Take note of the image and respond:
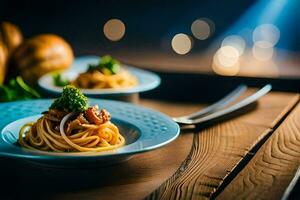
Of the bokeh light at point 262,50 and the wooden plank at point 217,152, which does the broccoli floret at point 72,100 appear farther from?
the bokeh light at point 262,50

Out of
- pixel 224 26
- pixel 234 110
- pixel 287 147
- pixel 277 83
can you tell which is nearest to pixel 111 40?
pixel 224 26

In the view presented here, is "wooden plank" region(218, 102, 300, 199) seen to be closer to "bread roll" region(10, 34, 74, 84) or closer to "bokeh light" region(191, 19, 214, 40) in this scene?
"bread roll" region(10, 34, 74, 84)

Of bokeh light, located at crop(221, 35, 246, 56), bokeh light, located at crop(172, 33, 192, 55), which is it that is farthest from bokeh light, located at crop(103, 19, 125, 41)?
bokeh light, located at crop(221, 35, 246, 56)

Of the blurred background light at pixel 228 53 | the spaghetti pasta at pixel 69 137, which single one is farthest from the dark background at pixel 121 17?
the spaghetti pasta at pixel 69 137

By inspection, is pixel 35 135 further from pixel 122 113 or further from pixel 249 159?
pixel 249 159

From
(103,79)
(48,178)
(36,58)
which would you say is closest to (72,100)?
(48,178)

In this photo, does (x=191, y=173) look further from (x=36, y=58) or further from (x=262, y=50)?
(x=262, y=50)

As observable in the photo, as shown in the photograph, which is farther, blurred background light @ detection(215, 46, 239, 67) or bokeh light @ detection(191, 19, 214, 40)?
bokeh light @ detection(191, 19, 214, 40)
